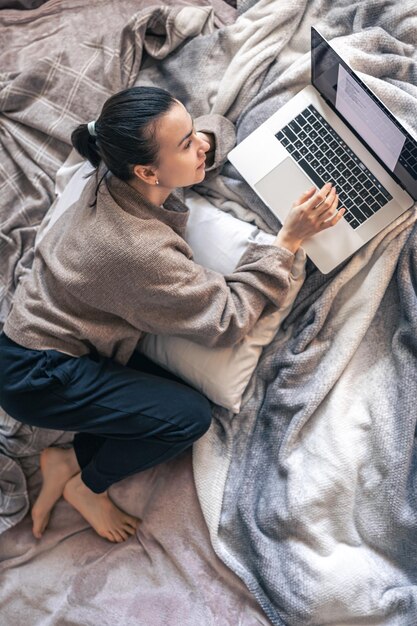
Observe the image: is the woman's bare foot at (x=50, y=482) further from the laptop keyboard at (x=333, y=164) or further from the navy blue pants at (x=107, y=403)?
the laptop keyboard at (x=333, y=164)

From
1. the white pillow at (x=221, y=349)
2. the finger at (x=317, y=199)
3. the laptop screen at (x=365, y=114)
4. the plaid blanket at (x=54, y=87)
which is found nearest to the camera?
the laptop screen at (x=365, y=114)

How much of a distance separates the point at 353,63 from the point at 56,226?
Answer: 65 centimetres

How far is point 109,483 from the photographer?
129 centimetres

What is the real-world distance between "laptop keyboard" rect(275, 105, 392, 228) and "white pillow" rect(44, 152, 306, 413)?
0.13 m

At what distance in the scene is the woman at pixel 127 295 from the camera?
3.66ft

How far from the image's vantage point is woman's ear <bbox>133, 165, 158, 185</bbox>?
1.11 metres

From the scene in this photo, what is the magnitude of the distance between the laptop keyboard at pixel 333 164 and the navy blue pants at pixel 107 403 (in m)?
0.47

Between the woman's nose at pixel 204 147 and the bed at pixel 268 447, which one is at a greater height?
the woman's nose at pixel 204 147

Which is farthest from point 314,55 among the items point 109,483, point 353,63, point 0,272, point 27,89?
point 109,483

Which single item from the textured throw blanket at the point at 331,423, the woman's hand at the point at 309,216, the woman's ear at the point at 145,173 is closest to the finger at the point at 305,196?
the woman's hand at the point at 309,216

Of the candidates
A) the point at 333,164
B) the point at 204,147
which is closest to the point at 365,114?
the point at 333,164

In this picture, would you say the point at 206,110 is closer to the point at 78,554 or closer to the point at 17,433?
→ the point at 17,433


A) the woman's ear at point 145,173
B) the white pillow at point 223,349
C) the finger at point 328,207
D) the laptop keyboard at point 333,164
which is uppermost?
the laptop keyboard at point 333,164

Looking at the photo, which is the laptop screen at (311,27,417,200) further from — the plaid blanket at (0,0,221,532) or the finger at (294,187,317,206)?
A: the plaid blanket at (0,0,221,532)
